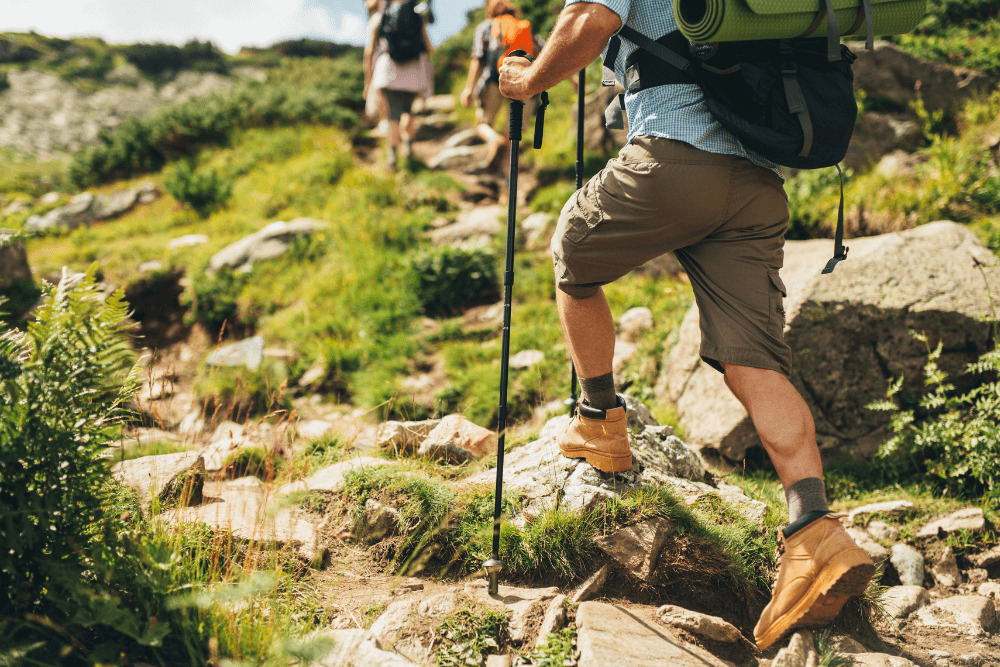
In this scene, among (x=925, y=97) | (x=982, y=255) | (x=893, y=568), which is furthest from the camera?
(x=925, y=97)

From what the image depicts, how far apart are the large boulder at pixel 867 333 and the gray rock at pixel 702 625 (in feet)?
6.38

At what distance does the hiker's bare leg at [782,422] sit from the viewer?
2.19 meters

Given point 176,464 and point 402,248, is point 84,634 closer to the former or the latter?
point 176,464

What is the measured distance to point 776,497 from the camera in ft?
11.4

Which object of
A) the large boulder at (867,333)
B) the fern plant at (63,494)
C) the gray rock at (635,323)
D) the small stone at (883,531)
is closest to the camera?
the fern plant at (63,494)

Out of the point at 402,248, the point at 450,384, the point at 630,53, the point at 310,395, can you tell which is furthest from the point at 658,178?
the point at 402,248

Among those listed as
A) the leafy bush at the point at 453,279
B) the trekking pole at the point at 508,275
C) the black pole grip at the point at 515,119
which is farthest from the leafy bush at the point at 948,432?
the leafy bush at the point at 453,279

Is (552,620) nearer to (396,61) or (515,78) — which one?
(515,78)

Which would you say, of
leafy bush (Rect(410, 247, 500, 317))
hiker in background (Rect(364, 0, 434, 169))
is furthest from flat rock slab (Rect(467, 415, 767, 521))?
hiker in background (Rect(364, 0, 434, 169))

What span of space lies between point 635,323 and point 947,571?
9.55 feet

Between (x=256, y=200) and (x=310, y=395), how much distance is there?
15.8 feet

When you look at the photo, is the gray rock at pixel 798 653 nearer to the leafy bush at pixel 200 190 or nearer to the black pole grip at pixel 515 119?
the black pole grip at pixel 515 119

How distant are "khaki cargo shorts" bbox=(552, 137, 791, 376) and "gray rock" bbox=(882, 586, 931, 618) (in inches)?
56.3

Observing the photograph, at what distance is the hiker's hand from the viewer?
244 cm
